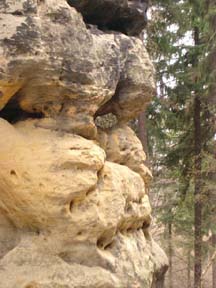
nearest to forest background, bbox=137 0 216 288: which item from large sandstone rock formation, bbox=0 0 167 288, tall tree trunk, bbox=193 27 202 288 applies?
tall tree trunk, bbox=193 27 202 288

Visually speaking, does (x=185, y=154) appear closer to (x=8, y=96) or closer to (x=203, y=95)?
(x=203, y=95)

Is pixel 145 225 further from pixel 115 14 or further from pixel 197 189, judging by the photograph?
pixel 197 189

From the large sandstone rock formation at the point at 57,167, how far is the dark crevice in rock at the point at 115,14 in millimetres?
1299

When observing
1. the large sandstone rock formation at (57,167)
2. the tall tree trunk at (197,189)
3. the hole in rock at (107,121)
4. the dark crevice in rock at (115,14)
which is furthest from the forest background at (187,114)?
the large sandstone rock formation at (57,167)

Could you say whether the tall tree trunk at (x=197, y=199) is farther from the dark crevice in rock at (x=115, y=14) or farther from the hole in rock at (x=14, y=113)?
the hole in rock at (x=14, y=113)

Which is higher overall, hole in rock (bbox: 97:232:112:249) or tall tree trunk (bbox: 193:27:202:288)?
hole in rock (bbox: 97:232:112:249)

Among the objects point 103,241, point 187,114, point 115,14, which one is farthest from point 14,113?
point 187,114

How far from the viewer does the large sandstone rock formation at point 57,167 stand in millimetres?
5805

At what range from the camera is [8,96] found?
6059 mm

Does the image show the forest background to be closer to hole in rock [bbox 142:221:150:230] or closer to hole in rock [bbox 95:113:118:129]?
hole in rock [bbox 95:113:118:129]

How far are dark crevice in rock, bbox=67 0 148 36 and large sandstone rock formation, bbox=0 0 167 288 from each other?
1299 mm

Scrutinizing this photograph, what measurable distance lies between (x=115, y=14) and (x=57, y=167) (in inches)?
150

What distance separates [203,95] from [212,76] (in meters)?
0.96

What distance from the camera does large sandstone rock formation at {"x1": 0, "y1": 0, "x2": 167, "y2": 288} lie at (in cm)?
580
